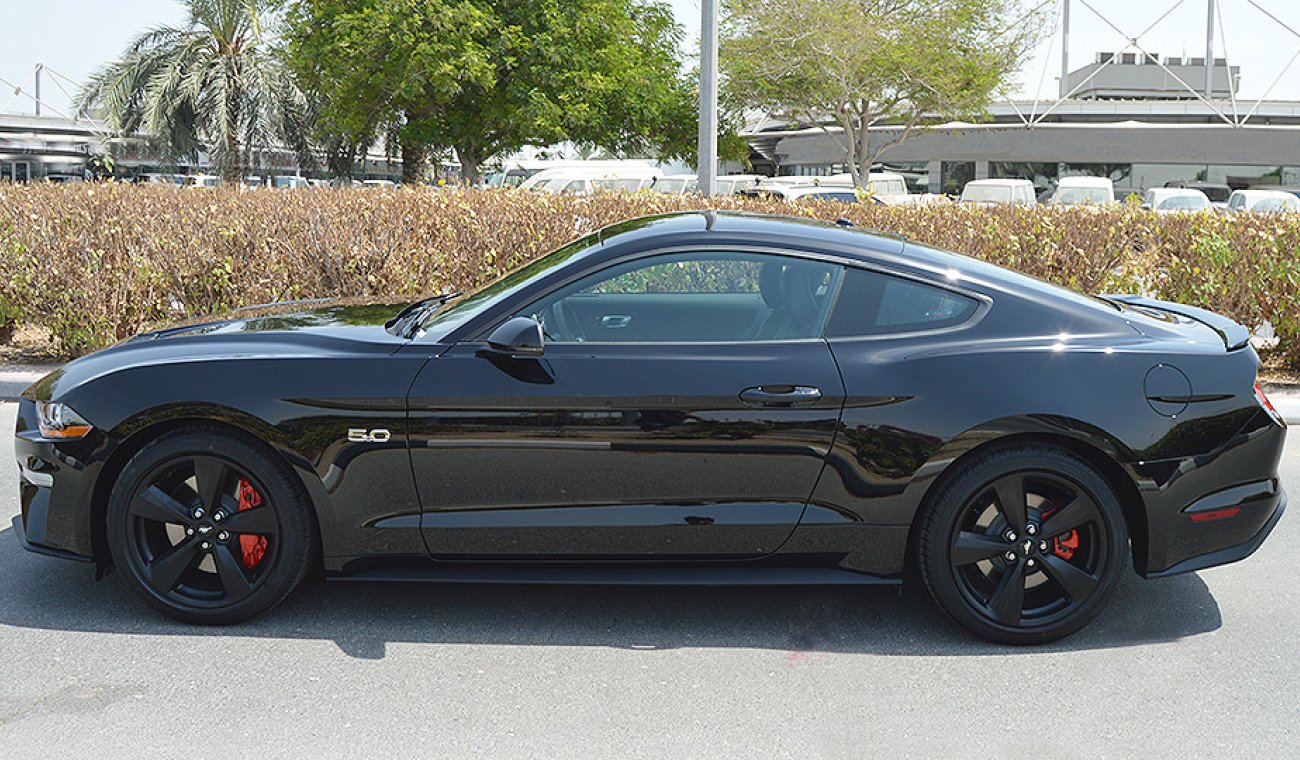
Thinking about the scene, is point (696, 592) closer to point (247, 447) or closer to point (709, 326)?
point (709, 326)

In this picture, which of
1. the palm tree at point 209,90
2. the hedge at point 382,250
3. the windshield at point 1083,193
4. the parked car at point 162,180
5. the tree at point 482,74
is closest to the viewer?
the hedge at point 382,250

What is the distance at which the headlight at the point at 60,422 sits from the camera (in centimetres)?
452

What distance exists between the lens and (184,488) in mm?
4527

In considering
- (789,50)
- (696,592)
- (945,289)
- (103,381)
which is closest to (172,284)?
(103,381)

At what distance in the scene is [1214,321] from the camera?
16.7 feet

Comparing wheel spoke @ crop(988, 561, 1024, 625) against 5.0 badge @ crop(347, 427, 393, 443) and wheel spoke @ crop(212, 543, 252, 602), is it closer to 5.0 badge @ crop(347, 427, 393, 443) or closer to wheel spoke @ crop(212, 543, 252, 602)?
5.0 badge @ crop(347, 427, 393, 443)

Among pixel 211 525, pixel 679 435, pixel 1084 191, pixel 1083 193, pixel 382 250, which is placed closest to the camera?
pixel 679 435

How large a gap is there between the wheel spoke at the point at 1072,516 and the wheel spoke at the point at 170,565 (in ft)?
9.76

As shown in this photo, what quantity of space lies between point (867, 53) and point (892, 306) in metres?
37.5

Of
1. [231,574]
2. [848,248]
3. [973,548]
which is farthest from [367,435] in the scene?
[973,548]

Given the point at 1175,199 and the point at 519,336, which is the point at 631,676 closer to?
the point at 519,336

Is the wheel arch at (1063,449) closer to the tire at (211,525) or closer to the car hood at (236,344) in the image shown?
the car hood at (236,344)

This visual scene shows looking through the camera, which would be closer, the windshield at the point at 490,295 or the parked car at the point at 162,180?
the windshield at the point at 490,295

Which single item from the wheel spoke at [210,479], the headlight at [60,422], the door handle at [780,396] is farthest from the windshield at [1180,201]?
the headlight at [60,422]
